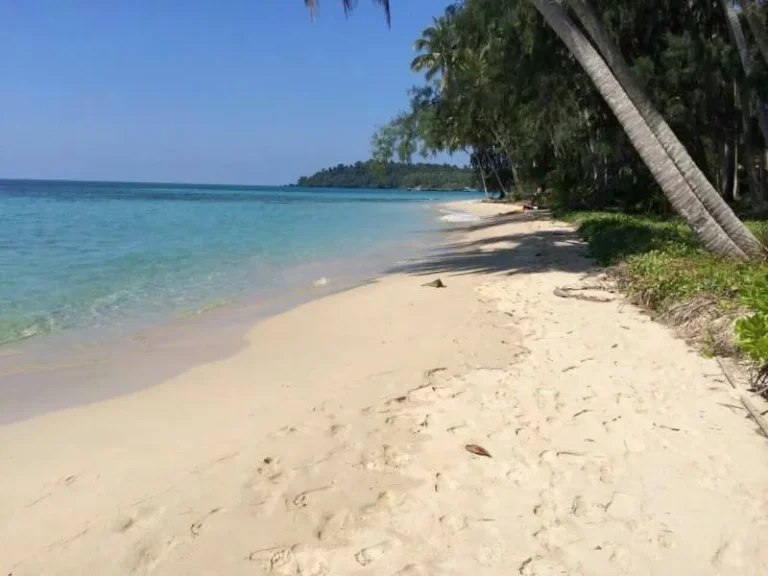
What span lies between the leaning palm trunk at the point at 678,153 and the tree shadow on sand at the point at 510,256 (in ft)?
7.48

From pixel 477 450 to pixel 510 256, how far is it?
10675 mm

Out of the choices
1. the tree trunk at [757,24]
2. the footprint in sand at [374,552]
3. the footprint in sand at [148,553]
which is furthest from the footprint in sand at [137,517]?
the tree trunk at [757,24]

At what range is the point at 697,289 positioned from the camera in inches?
266

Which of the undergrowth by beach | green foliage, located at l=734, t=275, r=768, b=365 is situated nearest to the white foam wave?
the undergrowth by beach

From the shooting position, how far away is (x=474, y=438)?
3.88m

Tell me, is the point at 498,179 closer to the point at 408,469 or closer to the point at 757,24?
the point at 757,24

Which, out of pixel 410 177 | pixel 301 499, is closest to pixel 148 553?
pixel 301 499

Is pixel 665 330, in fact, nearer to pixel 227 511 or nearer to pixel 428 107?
pixel 227 511

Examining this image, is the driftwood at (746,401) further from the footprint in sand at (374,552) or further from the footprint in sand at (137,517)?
the footprint in sand at (137,517)

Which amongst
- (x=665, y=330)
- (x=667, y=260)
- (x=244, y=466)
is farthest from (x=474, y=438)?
(x=667, y=260)

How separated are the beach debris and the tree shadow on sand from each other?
24.5 ft

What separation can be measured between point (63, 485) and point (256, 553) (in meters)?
1.46

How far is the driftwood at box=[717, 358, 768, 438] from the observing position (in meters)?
3.87

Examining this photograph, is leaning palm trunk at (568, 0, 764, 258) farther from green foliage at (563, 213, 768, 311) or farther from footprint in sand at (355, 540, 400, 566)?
footprint in sand at (355, 540, 400, 566)
